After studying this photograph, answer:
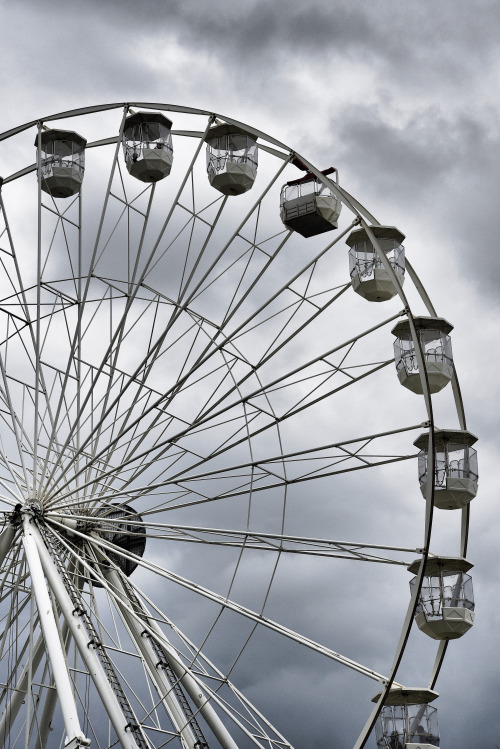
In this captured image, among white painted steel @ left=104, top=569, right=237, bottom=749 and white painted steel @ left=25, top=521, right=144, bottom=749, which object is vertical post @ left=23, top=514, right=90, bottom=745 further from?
white painted steel @ left=104, top=569, right=237, bottom=749

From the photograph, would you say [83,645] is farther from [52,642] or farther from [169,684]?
[169,684]

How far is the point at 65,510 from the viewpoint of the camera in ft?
89.3

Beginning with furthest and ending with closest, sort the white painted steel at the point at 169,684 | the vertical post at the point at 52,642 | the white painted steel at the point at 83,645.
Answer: the white painted steel at the point at 169,684, the white painted steel at the point at 83,645, the vertical post at the point at 52,642

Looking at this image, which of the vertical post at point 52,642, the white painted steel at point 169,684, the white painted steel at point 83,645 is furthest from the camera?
the white painted steel at point 169,684

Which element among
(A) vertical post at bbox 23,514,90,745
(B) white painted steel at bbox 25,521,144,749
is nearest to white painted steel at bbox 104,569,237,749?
(B) white painted steel at bbox 25,521,144,749

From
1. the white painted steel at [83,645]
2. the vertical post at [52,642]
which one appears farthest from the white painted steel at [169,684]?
the vertical post at [52,642]

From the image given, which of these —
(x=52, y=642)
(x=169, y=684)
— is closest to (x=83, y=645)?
(x=52, y=642)

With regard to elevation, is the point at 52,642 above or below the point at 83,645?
below

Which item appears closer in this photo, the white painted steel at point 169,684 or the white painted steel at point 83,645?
the white painted steel at point 83,645

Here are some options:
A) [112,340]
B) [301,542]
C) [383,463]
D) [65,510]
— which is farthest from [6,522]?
[383,463]

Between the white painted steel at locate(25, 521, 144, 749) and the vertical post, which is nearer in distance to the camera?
the vertical post

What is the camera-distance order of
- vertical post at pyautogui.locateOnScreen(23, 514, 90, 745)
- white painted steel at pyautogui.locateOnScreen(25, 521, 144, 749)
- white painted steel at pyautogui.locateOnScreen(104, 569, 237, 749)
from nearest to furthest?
vertical post at pyautogui.locateOnScreen(23, 514, 90, 745) < white painted steel at pyautogui.locateOnScreen(25, 521, 144, 749) < white painted steel at pyautogui.locateOnScreen(104, 569, 237, 749)

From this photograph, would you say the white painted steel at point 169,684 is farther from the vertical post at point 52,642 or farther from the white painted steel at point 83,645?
the vertical post at point 52,642

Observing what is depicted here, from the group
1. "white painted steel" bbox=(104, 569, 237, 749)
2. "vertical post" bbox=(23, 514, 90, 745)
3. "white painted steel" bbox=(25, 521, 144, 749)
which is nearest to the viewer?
"vertical post" bbox=(23, 514, 90, 745)
